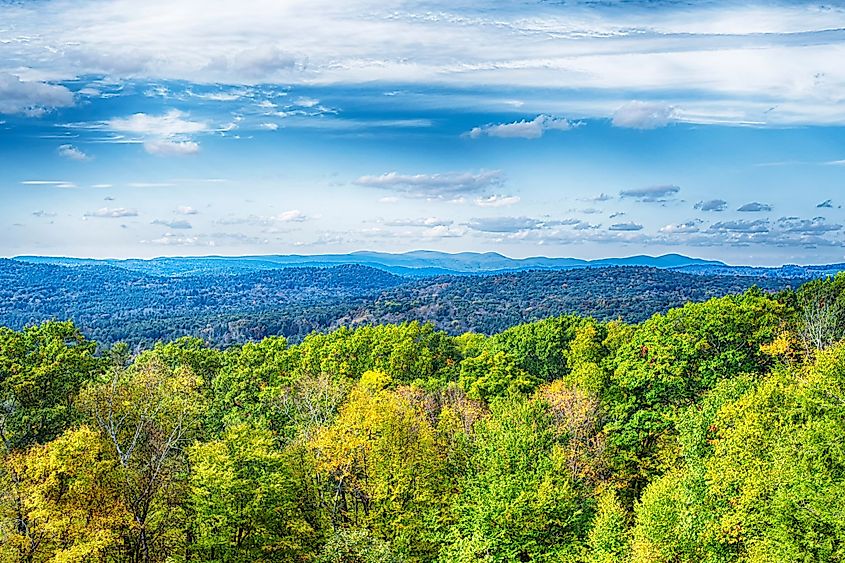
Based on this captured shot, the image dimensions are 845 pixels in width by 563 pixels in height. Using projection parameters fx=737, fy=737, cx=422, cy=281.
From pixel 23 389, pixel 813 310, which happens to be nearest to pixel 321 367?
pixel 23 389

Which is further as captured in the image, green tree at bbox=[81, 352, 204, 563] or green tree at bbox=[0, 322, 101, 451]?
green tree at bbox=[0, 322, 101, 451]

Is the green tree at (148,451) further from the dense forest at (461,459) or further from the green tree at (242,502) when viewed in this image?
the green tree at (242,502)

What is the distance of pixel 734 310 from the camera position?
4909cm

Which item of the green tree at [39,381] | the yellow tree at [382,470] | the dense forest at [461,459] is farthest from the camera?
the yellow tree at [382,470]

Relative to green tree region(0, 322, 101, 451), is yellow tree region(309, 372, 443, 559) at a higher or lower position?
lower

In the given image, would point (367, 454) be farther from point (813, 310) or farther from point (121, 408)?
point (813, 310)

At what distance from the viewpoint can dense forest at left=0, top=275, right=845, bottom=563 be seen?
30.0m

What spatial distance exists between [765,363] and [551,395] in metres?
14.0

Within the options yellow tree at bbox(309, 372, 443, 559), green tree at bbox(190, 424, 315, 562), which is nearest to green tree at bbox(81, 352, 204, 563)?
green tree at bbox(190, 424, 315, 562)

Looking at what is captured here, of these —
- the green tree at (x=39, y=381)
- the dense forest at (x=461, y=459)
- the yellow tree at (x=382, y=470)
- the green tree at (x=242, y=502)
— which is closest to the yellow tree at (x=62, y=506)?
the dense forest at (x=461, y=459)

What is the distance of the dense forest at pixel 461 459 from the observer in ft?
98.3

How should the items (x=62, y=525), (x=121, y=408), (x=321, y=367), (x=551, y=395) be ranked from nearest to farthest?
(x=62, y=525), (x=121, y=408), (x=551, y=395), (x=321, y=367)

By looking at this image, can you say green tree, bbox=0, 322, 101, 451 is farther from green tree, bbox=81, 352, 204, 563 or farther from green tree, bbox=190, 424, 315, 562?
green tree, bbox=190, 424, 315, 562

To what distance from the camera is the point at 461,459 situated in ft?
140
